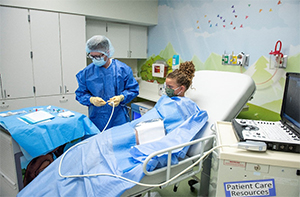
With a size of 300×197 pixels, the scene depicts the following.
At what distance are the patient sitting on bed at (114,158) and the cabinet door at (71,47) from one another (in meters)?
1.87

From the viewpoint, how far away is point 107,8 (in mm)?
3195

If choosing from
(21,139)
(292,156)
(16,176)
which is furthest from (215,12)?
(16,176)

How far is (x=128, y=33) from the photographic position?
12.2 feet

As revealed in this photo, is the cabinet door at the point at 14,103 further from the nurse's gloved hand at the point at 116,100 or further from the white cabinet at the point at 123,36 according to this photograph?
the nurse's gloved hand at the point at 116,100

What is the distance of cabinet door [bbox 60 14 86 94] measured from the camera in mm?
2938

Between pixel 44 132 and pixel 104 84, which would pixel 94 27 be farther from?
pixel 44 132

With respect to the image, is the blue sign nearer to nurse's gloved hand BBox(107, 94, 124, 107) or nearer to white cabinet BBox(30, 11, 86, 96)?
nurse's gloved hand BBox(107, 94, 124, 107)

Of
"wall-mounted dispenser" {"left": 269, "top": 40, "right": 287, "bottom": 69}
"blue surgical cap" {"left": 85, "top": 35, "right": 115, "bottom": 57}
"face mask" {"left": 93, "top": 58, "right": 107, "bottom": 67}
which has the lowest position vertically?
"face mask" {"left": 93, "top": 58, "right": 107, "bottom": 67}

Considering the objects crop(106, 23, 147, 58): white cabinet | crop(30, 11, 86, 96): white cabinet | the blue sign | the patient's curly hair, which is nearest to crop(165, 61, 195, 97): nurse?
the patient's curly hair

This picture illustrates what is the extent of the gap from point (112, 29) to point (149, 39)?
A: 78cm

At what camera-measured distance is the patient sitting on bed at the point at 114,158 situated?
112 centimetres

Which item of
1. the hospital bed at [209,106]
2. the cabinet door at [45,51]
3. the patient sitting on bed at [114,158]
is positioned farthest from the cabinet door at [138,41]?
the patient sitting on bed at [114,158]

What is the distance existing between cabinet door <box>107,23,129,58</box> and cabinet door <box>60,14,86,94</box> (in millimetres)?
575

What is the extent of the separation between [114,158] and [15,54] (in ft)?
7.37
